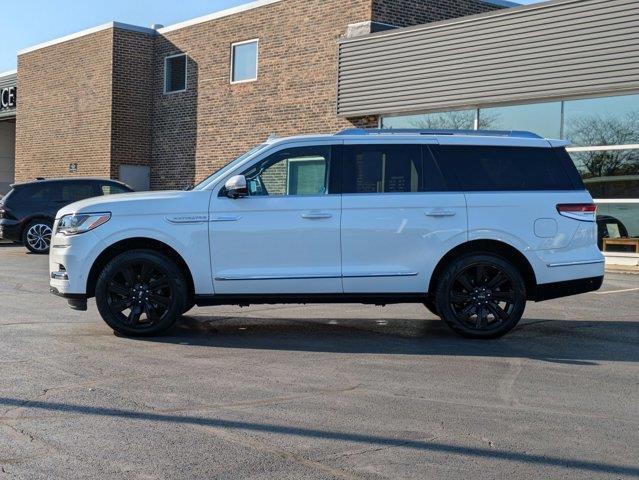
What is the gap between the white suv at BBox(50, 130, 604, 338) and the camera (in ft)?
26.0

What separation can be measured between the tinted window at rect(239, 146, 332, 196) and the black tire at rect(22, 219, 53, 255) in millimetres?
12129

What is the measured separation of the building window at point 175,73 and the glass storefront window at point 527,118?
1112cm

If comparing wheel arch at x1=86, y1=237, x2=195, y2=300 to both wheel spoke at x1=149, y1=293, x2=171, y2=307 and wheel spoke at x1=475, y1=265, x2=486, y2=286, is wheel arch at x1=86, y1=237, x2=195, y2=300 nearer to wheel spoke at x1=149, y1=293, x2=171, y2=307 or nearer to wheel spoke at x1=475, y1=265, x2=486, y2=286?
wheel spoke at x1=149, y1=293, x2=171, y2=307

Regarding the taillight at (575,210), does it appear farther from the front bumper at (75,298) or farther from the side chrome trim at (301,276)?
the front bumper at (75,298)

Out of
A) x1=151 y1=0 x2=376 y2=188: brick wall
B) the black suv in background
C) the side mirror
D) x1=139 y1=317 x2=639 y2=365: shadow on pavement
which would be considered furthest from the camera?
x1=151 y1=0 x2=376 y2=188: brick wall

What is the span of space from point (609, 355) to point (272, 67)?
1565 cm

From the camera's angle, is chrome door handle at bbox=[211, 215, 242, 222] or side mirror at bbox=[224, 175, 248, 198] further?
chrome door handle at bbox=[211, 215, 242, 222]

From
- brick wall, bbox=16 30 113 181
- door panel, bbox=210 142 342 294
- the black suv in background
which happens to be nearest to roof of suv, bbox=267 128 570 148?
door panel, bbox=210 142 342 294

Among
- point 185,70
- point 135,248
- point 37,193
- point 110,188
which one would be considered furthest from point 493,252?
point 185,70

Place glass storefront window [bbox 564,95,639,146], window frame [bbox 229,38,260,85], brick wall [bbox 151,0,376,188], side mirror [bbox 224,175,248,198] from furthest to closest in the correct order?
window frame [bbox 229,38,260,85]
brick wall [bbox 151,0,376,188]
glass storefront window [bbox 564,95,639,146]
side mirror [bbox 224,175,248,198]

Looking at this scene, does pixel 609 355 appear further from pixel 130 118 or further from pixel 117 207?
pixel 130 118

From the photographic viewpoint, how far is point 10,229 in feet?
61.7

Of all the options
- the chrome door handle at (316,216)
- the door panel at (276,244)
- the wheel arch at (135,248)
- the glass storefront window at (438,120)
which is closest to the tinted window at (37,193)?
the glass storefront window at (438,120)

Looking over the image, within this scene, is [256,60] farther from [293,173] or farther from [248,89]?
[293,173]
